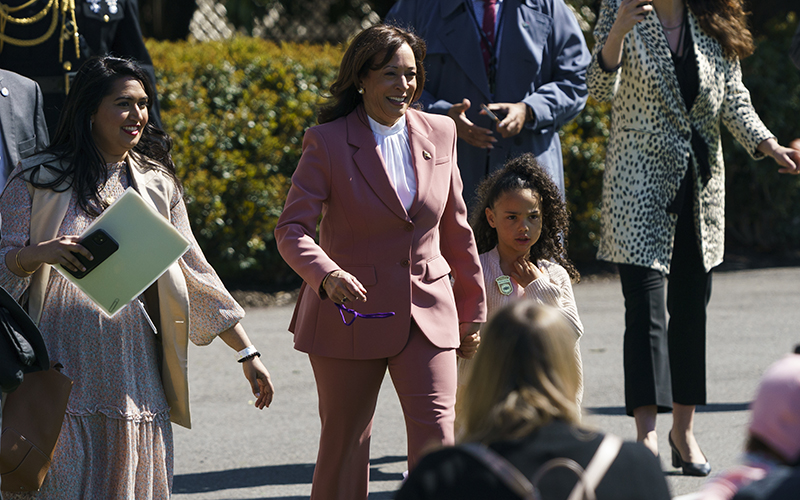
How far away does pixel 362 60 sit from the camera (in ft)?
12.1

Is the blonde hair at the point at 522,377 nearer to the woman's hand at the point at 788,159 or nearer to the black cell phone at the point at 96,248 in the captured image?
the black cell phone at the point at 96,248

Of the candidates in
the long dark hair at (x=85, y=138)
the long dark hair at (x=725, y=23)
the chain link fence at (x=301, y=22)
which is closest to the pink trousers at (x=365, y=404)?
the long dark hair at (x=85, y=138)

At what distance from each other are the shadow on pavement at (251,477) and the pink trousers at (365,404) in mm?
901

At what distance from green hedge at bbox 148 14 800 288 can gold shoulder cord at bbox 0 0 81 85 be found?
3.44 m

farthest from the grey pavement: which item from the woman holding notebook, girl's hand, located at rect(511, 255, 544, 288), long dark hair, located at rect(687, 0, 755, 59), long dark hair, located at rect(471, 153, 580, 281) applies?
long dark hair, located at rect(687, 0, 755, 59)

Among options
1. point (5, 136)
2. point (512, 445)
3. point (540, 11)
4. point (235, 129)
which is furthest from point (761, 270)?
point (512, 445)

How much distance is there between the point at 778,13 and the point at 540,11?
8.53 m

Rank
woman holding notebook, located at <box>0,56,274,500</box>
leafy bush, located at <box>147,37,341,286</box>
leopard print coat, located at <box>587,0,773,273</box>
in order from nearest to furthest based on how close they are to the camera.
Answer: woman holding notebook, located at <box>0,56,274,500</box> < leopard print coat, located at <box>587,0,773,273</box> < leafy bush, located at <box>147,37,341,286</box>

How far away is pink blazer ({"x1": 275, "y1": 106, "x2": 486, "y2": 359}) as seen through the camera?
11.7 ft

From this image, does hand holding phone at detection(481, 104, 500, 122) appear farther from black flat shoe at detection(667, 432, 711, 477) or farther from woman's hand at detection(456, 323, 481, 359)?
black flat shoe at detection(667, 432, 711, 477)

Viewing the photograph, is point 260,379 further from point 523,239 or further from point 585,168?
point 585,168

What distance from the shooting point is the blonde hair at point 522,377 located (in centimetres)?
211

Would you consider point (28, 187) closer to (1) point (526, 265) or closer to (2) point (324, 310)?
(2) point (324, 310)

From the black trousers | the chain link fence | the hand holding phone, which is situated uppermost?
the chain link fence
